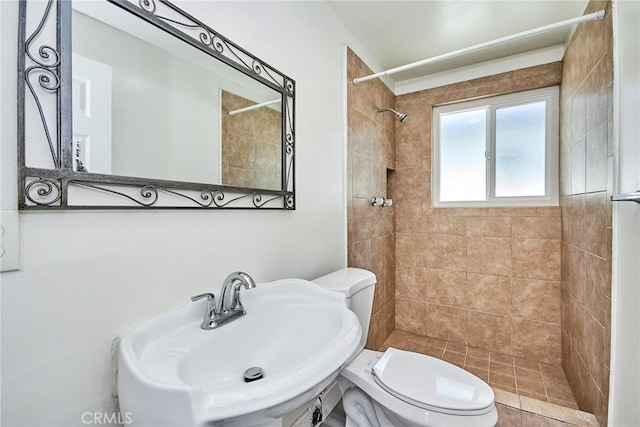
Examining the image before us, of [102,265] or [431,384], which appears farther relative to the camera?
[431,384]

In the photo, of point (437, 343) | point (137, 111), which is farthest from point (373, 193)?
point (137, 111)

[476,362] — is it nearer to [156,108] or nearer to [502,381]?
[502,381]

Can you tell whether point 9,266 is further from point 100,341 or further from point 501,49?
point 501,49

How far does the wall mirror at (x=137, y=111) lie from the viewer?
64cm

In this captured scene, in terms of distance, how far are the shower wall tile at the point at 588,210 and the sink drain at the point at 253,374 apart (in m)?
1.54

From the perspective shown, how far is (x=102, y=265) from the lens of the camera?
2.39 feet

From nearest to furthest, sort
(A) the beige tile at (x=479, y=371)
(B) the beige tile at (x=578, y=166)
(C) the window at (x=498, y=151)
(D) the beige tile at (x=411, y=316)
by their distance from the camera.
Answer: (B) the beige tile at (x=578, y=166), (A) the beige tile at (x=479, y=371), (C) the window at (x=498, y=151), (D) the beige tile at (x=411, y=316)

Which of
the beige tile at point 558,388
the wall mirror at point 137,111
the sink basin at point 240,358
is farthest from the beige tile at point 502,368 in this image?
the wall mirror at point 137,111

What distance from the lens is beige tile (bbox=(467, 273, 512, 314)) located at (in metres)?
2.40

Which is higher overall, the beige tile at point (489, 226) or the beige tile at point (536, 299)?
the beige tile at point (489, 226)

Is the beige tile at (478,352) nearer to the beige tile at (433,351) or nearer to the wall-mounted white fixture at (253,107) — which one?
the beige tile at (433,351)

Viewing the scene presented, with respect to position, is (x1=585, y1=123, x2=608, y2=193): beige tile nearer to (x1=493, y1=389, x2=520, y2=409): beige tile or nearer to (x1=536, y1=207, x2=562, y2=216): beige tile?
(x1=536, y1=207, x2=562, y2=216): beige tile

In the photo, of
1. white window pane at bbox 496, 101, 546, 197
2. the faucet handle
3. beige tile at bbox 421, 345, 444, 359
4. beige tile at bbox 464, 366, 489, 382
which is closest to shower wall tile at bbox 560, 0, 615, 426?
white window pane at bbox 496, 101, 546, 197
